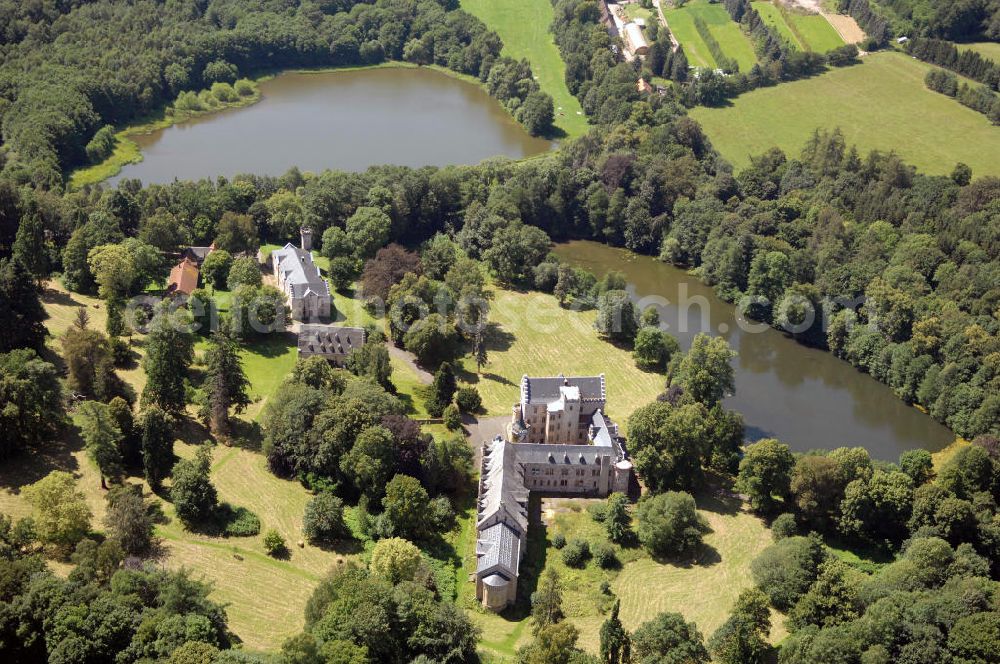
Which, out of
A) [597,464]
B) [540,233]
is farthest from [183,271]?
[597,464]

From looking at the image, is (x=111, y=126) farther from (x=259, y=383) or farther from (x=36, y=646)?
(x=36, y=646)

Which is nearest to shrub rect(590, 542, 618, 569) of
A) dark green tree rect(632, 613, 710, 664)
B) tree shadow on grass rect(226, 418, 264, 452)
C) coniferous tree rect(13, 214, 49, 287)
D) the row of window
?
the row of window

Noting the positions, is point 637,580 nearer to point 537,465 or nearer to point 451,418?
point 537,465

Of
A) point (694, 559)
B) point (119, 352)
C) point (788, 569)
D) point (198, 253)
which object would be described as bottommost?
point (694, 559)

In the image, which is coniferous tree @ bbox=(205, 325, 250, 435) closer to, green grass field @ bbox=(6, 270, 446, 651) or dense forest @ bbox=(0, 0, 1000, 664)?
dense forest @ bbox=(0, 0, 1000, 664)

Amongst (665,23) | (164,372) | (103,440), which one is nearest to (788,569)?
(103,440)
